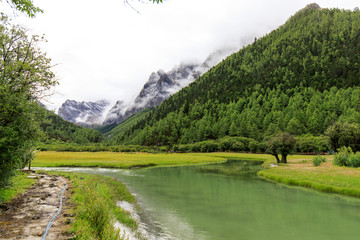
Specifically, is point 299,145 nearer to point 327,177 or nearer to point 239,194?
point 327,177

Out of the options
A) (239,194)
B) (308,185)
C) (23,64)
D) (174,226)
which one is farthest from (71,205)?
(308,185)

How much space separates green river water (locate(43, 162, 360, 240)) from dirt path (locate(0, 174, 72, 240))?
620 cm

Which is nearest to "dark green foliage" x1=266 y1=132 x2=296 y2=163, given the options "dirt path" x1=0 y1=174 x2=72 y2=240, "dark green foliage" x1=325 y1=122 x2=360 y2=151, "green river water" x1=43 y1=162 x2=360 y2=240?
"dark green foliage" x1=325 y1=122 x2=360 y2=151

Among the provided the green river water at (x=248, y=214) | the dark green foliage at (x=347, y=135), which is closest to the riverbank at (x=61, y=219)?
the green river water at (x=248, y=214)

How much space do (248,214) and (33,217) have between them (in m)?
17.8

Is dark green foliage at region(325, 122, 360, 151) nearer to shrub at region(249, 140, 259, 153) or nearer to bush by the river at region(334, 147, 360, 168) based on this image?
bush by the river at region(334, 147, 360, 168)

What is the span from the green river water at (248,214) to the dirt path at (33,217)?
6.20 m

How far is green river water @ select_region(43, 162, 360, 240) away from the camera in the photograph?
55.4 feet

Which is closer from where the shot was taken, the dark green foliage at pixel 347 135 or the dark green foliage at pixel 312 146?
the dark green foliage at pixel 347 135

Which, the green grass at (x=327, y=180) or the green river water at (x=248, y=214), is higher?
the green grass at (x=327, y=180)

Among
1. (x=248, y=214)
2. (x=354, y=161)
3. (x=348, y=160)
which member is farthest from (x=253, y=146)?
(x=248, y=214)

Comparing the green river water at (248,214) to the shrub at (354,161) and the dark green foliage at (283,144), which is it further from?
the dark green foliage at (283,144)

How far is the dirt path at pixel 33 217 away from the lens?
1151cm

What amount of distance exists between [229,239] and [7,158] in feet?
51.6
